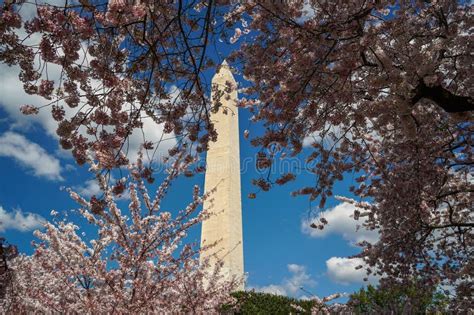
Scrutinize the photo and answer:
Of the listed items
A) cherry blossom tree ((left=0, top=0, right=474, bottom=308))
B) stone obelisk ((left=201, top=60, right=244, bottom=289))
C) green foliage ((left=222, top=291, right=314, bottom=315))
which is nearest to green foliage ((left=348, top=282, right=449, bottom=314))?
cherry blossom tree ((left=0, top=0, right=474, bottom=308))

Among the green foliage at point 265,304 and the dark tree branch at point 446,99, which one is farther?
the green foliage at point 265,304

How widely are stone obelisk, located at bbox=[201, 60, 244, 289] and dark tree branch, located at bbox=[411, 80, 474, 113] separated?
1008 centimetres

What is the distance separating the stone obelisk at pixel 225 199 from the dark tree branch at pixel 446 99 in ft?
33.1

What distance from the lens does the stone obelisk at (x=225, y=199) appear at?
583 inches

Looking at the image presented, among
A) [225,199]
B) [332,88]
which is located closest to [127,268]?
[332,88]

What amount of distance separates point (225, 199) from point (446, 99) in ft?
36.0

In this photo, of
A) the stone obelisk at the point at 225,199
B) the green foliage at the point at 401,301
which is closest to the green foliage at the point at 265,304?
the stone obelisk at the point at 225,199

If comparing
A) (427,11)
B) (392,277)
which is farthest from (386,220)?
(427,11)

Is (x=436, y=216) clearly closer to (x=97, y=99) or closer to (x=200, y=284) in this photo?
(x=200, y=284)

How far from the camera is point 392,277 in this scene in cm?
732

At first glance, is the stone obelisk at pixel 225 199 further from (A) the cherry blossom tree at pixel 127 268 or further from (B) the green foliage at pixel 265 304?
(A) the cherry blossom tree at pixel 127 268

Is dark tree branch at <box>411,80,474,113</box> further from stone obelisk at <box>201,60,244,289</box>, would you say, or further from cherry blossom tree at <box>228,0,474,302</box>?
stone obelisk at <box>201,60,244,289</box>

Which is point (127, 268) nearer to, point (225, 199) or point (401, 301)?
point (401, 301)

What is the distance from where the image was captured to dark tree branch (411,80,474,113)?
15.4ft
